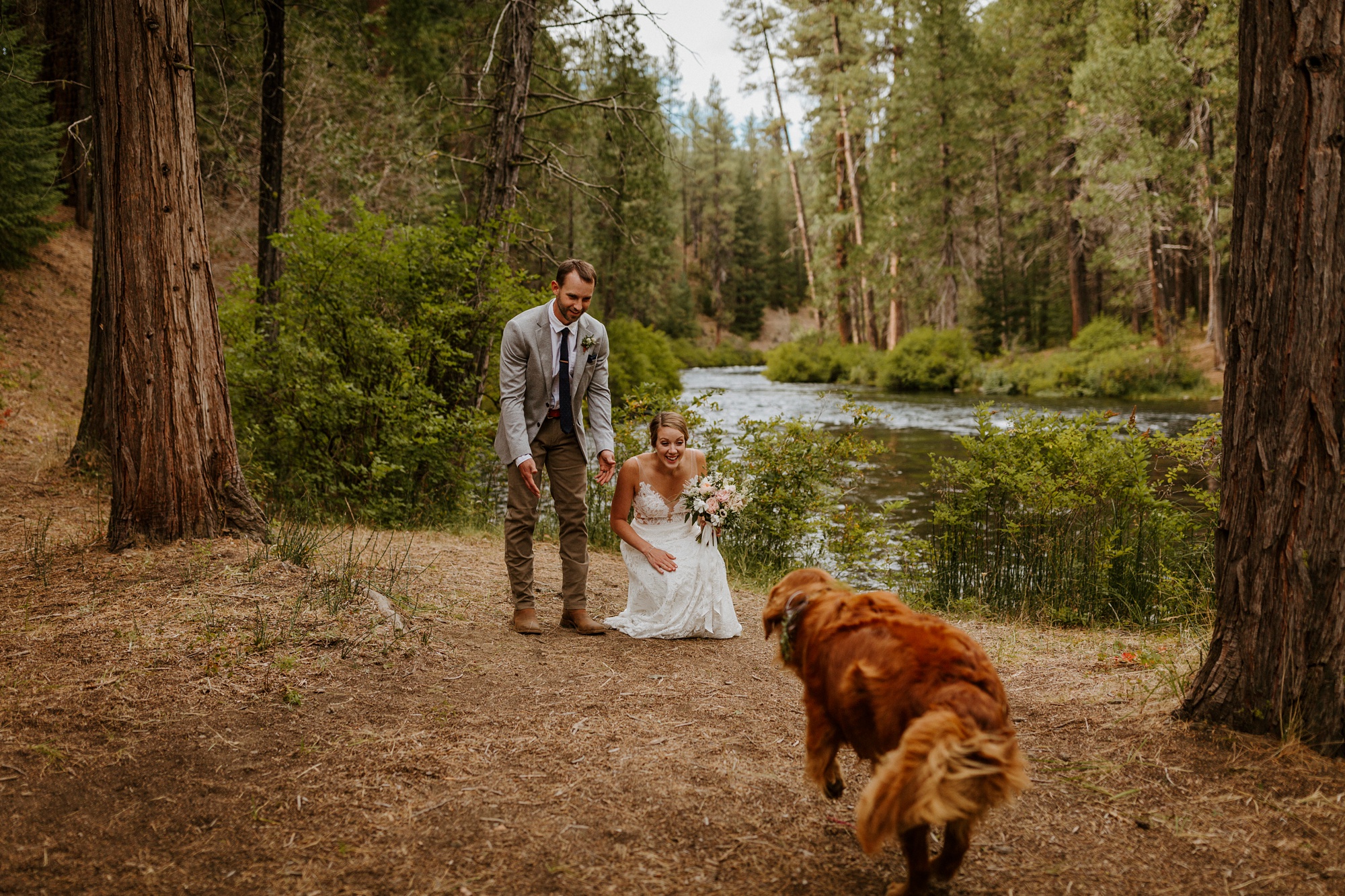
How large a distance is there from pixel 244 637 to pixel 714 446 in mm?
5037

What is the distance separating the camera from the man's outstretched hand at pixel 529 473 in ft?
15.3

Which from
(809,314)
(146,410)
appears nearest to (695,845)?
(146,410)

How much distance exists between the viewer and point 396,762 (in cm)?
323

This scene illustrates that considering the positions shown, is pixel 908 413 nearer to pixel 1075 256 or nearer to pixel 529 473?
pixel 1075 256

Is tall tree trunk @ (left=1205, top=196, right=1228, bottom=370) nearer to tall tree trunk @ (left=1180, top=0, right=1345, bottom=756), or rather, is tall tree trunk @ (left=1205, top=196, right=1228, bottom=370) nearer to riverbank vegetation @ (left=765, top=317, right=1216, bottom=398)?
riverbank vegetation @ (left=765, top=317, right=1216, bottom=398)

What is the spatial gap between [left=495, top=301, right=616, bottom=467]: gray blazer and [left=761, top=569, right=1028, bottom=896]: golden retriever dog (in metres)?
2.25

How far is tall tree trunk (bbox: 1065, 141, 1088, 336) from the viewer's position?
30625 mm

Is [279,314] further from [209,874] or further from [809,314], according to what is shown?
[809,314]

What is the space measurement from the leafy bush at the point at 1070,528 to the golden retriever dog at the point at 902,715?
431cm

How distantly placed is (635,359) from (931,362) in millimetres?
11943

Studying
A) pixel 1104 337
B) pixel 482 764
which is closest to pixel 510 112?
pixel 482 764

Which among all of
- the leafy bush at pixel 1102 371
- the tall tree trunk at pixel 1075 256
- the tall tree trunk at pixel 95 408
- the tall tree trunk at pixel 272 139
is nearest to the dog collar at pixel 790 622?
the tall tree trunk at pixel 95 408

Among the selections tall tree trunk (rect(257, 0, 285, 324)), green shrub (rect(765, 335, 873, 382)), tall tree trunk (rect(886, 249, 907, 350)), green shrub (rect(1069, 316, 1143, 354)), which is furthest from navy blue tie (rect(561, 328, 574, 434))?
green shrub (rect(765, 335, 873, 382))

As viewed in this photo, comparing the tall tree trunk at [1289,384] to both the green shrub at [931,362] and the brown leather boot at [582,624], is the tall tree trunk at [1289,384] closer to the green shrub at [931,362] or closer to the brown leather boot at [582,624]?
the brown leather boot at [582,624]
